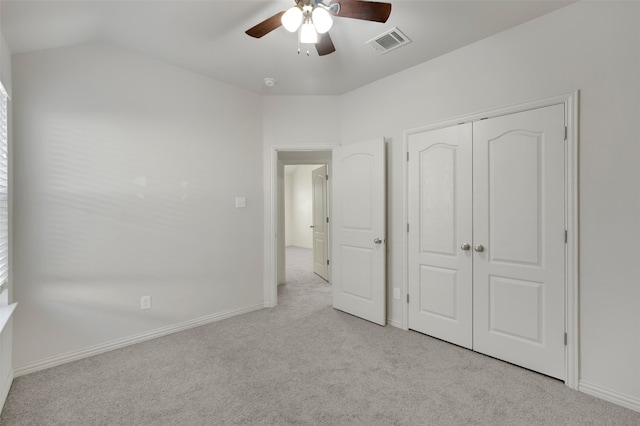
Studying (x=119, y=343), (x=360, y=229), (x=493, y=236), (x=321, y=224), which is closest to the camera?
(x=493, y=236)

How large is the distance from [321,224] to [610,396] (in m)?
3.96

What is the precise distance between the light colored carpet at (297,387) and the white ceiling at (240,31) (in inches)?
95.5

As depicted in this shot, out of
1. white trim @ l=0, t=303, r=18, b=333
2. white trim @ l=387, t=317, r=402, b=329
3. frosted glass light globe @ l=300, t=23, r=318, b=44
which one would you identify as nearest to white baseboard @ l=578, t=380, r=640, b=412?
white trim @ l=387, t=317, r=402, b=329

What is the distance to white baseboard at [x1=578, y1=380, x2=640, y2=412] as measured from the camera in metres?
1.82

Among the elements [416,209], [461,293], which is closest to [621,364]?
[461,293]

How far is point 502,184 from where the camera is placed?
2.37m

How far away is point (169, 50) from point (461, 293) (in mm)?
3337

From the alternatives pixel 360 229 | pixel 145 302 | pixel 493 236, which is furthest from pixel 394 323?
pixel 145 302

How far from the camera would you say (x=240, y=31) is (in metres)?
2.35

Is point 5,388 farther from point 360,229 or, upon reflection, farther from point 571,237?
point 571,237

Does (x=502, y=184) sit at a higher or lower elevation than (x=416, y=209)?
higher

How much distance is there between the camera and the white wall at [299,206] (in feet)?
30.3

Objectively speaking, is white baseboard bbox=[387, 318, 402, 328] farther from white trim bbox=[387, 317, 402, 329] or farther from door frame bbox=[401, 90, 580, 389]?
door frame bbox=[401, 90, 580, 389]

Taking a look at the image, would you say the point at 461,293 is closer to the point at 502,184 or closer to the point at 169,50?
the point at 502,184
